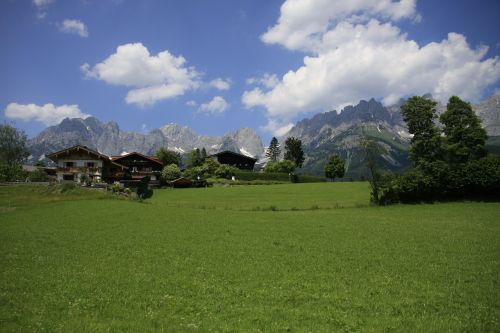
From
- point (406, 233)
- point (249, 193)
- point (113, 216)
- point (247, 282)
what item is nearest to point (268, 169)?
point (249, 193)

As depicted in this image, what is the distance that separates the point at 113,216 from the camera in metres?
43.2

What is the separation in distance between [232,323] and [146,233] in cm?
2037

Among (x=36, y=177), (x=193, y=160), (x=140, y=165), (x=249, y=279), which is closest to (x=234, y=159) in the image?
(x=193, y=160)

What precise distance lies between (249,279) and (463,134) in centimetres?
7132

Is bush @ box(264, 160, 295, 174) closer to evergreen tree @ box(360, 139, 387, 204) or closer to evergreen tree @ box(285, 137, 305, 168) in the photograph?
evergreen tree @ box(285, 137, 305, 168)

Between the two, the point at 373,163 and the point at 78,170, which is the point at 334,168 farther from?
the point at 78,170

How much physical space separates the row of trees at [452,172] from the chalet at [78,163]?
2788 inches

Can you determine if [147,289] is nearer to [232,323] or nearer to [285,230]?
[232,323]

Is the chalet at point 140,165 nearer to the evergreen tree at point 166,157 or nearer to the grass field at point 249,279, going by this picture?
the evergreen tree at point 166,157

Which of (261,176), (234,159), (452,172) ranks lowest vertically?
(261,176)

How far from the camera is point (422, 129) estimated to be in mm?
81812

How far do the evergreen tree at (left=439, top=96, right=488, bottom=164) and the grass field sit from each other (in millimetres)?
44100

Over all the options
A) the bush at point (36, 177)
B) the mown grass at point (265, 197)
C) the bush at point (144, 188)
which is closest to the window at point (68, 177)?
the bush at point (144, 188)

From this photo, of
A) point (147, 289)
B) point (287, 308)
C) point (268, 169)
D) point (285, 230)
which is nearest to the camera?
point (287, 308)
